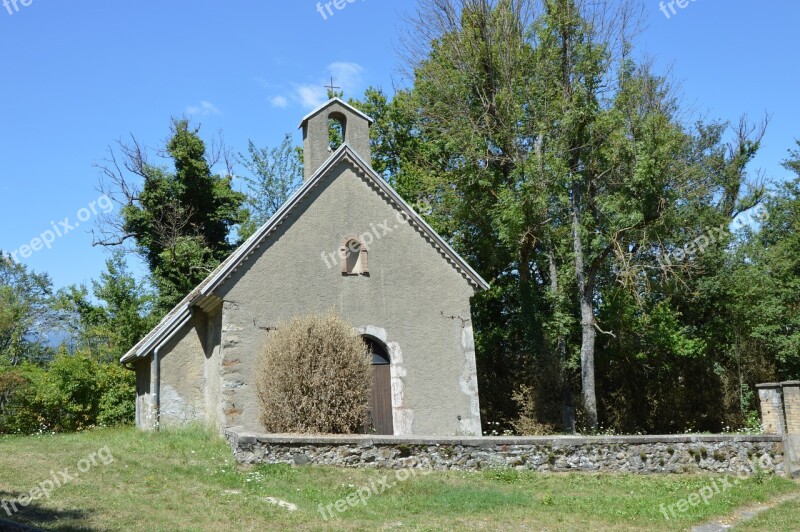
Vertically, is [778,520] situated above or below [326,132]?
below

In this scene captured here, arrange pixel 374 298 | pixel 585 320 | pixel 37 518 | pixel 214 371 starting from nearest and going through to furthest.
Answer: pixel 37 518 < pixel 214 371 < pixel 374 298 < pixel 585 320

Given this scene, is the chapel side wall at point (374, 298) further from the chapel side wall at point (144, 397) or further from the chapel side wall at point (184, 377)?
the chapel side wall at point (144, 397)

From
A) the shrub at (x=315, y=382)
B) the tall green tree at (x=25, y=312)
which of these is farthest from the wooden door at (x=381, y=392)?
the tall green tree at (x=25, y=312)

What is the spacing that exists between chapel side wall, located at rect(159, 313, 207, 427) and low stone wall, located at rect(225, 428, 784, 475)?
590 cm

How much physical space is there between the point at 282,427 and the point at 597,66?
1396cm

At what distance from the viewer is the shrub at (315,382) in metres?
13.7

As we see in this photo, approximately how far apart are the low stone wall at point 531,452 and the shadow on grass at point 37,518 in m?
3.61

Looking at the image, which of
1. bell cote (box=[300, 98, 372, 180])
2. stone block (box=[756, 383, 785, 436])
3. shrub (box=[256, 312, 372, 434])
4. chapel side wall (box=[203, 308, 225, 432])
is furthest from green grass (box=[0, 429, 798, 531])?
bell cote (box=[300, 98, 372, 180])

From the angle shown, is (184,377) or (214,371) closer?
(214,371)

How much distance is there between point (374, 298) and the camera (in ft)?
57.9

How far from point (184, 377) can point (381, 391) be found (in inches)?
212

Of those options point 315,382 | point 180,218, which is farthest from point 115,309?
point 315,382

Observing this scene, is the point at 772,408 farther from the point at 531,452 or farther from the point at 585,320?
the point at 585,320

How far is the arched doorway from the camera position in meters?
17.1
